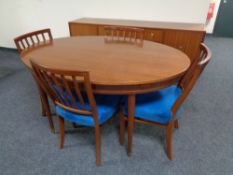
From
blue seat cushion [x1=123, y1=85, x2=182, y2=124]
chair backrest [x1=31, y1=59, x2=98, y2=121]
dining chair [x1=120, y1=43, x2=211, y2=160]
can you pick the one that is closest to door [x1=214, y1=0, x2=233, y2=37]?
dining chair [x1=120, y1=43, x2=211, y2=160]

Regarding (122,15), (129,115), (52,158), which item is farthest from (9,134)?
(122,15)

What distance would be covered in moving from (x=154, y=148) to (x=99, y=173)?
541 millimetres

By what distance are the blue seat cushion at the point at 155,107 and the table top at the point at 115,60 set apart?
9.2 inches

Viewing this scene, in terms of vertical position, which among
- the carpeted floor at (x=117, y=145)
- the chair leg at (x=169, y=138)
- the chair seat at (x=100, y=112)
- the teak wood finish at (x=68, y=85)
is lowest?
the carpeted floor at (x=117, y=145)

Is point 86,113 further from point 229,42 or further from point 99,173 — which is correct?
point 229,42

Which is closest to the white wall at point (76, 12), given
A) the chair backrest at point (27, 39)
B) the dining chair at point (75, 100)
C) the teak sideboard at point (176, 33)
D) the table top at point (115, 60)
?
the teak sideboard at point (176, 33)

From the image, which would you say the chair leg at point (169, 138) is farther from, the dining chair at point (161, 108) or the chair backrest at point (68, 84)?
the chair backrest at point (68, 84)

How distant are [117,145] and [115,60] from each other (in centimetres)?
79

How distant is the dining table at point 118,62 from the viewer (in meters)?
1.15

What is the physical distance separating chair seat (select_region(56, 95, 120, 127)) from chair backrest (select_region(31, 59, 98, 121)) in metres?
0.06

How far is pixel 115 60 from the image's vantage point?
1.43 m

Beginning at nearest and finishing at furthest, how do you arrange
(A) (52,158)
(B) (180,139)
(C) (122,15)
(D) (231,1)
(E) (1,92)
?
Answer: (A) (52,158) < (B) (180,139) < (E) (1,92) < (C) (122,15) < (D) (231,1)

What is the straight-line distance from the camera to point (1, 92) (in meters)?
2.40

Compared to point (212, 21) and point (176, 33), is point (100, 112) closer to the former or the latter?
point (176, 33)
